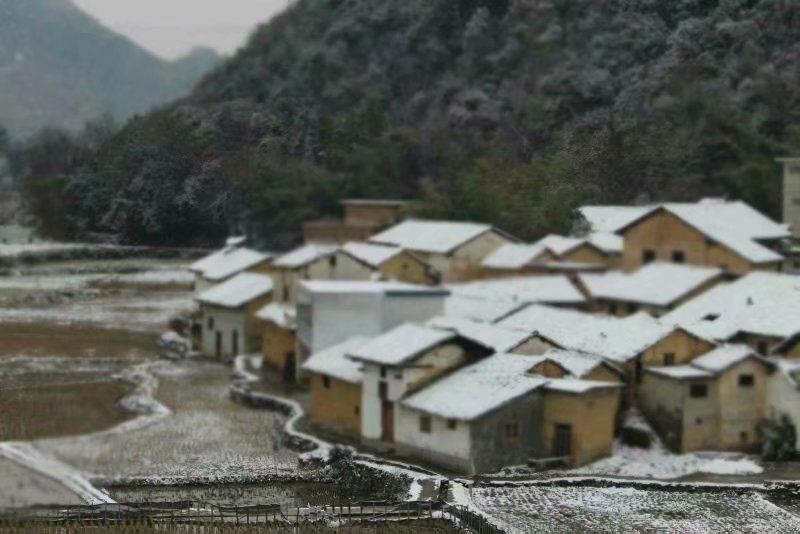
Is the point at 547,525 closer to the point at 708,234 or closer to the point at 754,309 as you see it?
the point at 754,309

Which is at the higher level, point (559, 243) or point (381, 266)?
point (559, 243)

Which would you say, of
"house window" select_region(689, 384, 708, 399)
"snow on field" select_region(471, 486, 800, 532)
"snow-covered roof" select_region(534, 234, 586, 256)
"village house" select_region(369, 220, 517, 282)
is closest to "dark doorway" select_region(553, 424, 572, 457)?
"snow on field" select_region(471, 486, 800, 532)

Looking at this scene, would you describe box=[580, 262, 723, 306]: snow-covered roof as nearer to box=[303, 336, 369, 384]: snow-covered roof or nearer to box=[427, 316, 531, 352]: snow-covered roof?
box=[427, 316, 531, 352]: snow-covered roof

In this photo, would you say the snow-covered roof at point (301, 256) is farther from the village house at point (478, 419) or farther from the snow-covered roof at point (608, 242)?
A: the village house at point (478, 419)

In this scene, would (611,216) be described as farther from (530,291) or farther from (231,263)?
(231,263)

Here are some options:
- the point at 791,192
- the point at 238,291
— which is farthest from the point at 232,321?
the point at 791,192

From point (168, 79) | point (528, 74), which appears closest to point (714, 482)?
point (168, 79)
